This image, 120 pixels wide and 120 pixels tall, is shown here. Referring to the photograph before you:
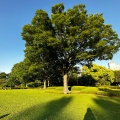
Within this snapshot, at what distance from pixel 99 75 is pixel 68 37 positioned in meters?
58.7

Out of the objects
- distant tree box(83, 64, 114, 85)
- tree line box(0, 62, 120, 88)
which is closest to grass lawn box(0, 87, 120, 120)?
tree line box(0, 62, 120, 88)

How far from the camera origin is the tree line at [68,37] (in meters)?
33.1

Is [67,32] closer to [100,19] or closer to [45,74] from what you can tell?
[100,19]

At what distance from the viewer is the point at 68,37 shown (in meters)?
33.1

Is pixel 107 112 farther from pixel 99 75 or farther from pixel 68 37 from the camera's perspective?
pixel 99 75

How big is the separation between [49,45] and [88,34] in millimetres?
6381

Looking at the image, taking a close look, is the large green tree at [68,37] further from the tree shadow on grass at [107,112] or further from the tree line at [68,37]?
the tree shadow on grass at [107,112]

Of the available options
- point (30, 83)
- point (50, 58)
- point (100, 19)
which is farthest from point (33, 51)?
point (30, 83)

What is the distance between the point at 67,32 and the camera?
3397cm

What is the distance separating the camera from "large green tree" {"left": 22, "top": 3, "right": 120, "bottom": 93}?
1302 inches

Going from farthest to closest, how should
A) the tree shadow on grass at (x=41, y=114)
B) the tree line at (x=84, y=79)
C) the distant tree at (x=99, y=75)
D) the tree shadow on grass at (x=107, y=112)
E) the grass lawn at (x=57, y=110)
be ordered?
the distant tree at (x=99, y=75) → the tree line at (x=84, y=79) → the tree shadow on grass at (x=107, y=112) → the grass lawn at (x=57, y=110) → the tree shadow on grass at (x=41, y=114)

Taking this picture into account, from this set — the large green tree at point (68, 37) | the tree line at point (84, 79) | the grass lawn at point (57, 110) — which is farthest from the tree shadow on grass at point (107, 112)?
the tree line at point (84, 79)

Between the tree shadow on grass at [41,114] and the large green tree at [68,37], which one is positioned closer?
the tree shadow on grass at [41,114]

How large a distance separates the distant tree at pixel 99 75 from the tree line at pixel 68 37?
50.7m
